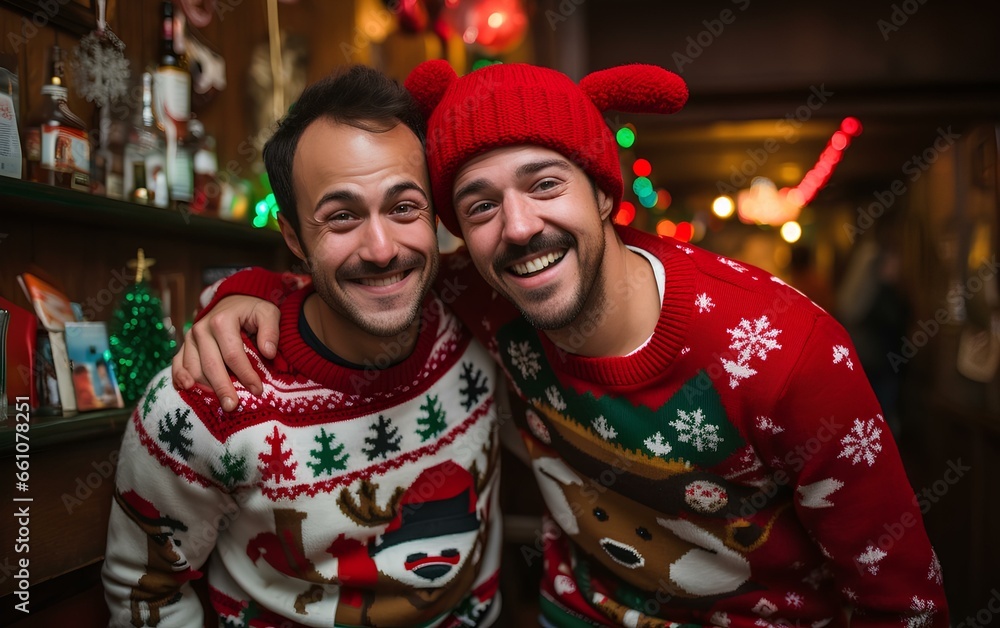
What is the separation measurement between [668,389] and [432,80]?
0.79 m

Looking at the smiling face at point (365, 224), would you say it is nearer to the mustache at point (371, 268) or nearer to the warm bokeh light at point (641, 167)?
the mustache at point (371, 268)

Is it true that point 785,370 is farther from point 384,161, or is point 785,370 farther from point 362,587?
point 362,587

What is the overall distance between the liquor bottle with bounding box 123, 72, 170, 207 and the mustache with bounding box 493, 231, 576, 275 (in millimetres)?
873

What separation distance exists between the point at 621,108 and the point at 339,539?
1.05m

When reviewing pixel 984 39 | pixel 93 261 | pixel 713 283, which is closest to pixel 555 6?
pixel 984 39

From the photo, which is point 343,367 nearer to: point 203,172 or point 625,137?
point 203,172

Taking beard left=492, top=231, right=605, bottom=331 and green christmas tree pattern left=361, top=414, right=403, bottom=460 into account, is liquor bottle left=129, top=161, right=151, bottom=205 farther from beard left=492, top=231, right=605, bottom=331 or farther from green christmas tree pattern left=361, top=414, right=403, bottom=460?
beard left=492, top=231, right=605, bottom=331

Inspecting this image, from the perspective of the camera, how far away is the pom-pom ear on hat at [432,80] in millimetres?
1316

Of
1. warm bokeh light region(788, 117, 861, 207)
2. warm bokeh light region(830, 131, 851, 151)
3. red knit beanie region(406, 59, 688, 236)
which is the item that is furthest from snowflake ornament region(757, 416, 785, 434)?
warm bokeh light region(830, 131, 851, 151)

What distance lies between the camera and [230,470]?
3.89 ft

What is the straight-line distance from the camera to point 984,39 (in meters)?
2.34

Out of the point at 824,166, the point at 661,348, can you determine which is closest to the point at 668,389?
the point at 661,348

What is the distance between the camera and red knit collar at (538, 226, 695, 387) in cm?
118

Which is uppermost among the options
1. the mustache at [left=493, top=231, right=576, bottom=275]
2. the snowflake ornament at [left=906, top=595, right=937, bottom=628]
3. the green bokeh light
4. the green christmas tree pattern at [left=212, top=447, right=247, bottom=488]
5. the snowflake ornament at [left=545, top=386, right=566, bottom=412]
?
the green bokeh light
